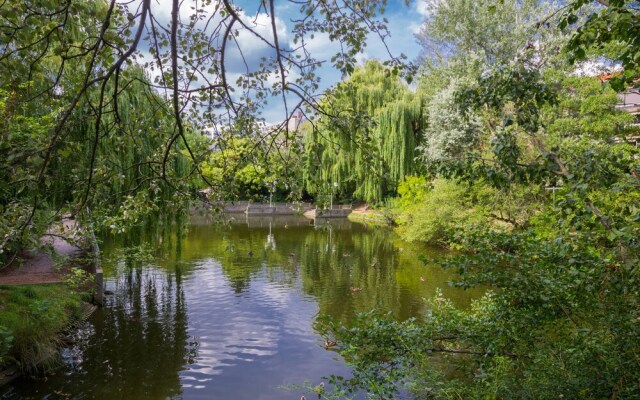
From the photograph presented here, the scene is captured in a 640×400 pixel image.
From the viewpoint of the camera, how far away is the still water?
7.34 m

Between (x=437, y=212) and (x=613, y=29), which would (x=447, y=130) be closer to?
(x=437, y=212)

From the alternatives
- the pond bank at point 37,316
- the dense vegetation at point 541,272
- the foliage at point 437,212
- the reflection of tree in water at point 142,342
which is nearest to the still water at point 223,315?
the reflection of tree in water at point 142,342

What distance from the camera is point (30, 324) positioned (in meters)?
7.52

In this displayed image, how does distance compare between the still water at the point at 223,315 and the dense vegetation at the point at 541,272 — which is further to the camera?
the still water at the point at 223,315

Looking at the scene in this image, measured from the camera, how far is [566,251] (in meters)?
3.44

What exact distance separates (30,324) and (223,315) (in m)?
4.22

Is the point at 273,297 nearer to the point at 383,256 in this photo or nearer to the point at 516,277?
the point at 383,256

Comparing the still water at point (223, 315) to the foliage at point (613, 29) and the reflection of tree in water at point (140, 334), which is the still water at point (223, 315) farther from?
the foliage at point (613, 29)

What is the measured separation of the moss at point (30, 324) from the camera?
7.20 m

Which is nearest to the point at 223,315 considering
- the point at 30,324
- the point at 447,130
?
the point at 30,324

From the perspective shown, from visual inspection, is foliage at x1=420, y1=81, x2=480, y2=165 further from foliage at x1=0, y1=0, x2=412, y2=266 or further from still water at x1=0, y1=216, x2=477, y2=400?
foliage at x1=0, y1=0, x2=412, y2=266

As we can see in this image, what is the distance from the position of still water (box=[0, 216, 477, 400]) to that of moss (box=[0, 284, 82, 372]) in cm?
36

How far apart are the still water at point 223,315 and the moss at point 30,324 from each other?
1.19 ft

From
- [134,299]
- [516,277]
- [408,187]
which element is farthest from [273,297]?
[408,187]
